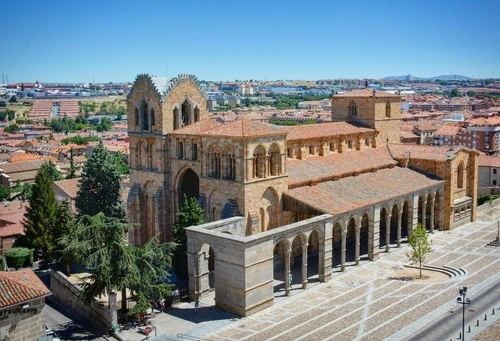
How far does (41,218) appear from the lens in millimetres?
58281

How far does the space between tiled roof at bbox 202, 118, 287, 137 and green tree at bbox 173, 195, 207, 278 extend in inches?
241

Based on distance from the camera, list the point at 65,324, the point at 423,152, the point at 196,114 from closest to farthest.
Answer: the point at 65,324 → the point at 196,114 → the point at 423,152

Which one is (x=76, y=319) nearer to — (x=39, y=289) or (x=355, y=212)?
(x=39, y=289)

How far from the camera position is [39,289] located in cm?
3494

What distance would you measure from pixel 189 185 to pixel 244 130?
10852 mm

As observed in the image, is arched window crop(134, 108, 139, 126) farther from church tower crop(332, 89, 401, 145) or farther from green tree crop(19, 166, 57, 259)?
church tower crop(332, 89, 401, 145)

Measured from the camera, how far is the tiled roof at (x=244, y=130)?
48.0m

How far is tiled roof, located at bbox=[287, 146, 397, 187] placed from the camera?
54.5 metres

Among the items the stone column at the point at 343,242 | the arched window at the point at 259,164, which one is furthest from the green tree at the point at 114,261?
the stone column at the point at 343,242

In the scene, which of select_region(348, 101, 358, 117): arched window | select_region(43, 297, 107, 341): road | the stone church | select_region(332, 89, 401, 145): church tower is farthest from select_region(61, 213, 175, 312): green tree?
select_region(348, 101, 358, 117): arched window

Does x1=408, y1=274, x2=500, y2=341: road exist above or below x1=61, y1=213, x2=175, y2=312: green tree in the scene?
below

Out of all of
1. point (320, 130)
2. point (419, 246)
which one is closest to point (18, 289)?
point (419, 246)

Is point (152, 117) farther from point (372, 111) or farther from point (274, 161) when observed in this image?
point (372, 111)

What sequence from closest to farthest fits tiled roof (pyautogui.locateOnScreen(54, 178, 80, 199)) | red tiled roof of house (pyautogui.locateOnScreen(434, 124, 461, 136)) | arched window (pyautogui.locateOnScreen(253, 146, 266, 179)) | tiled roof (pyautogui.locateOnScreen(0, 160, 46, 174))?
arched window (pyautogui.locateOnScreen(253, 146, 266, 179))
tiled roof (pyautogui.locateOnScreen(54, 178, 80, 199))
tiled roof (pyautogui.locateOnScreen(0, 160, 46, 174))
red tiled roof of house (pyautogui.locateOnScreen(434, 124, 461, 136))
